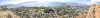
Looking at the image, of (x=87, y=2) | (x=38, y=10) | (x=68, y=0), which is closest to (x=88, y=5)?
(x=87, y=2)

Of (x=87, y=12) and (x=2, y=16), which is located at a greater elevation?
(x=2, y=16)

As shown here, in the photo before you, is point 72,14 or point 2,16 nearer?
point 2,16

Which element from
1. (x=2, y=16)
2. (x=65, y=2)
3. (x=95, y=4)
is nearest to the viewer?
(x=2, y=16)

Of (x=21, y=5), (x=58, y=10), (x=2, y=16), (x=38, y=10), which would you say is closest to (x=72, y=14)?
(x=58, y=10)

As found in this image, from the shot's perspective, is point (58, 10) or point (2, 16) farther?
point (58, 10)

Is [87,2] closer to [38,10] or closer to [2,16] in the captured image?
[38,10]

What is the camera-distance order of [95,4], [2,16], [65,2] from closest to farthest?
[2,16] → [95,4] → [65,2]

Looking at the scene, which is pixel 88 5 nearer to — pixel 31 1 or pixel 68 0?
pixel 68 0

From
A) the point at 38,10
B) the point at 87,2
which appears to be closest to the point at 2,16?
the point at 38,10
